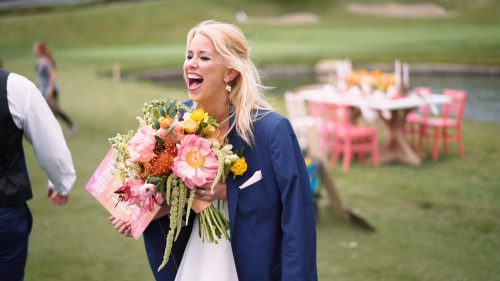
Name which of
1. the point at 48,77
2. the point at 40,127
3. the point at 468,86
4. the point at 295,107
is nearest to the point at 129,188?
the point at 40,127

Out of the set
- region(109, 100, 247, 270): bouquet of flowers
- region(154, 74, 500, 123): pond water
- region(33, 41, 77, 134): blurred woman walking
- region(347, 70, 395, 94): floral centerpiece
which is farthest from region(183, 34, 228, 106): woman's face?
region(154, 74, 500, 123): pond water

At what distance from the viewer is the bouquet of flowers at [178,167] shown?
2.60 metres

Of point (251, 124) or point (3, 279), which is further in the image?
point (3, 279)

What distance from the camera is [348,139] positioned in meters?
9.41

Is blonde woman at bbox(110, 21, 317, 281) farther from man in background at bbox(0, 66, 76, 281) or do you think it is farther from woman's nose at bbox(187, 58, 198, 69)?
man in background at bbox(0, 66, 76, 281)

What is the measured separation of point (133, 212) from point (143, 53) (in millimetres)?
28094

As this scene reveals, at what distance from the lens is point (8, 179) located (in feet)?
10.3

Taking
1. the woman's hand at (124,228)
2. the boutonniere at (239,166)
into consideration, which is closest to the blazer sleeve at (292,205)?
the boutonniere at (239,166)

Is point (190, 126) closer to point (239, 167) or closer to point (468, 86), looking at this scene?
point (239, 167)

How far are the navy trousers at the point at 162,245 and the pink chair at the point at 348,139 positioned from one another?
6.42m

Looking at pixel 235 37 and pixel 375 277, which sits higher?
pixel 235 37

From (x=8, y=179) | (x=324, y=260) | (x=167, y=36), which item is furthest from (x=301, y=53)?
(x=8, y=179)

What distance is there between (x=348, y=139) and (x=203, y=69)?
688cm

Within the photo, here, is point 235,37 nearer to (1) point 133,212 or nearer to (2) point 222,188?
(2) point 222,188
